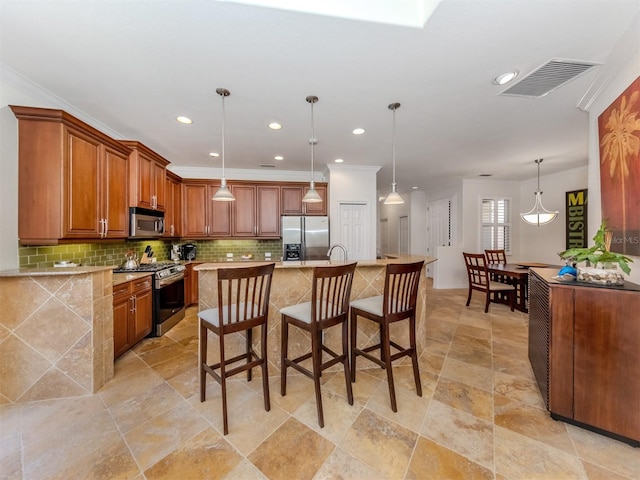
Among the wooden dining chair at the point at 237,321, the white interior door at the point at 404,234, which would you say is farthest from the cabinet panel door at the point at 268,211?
the white interior door at the point at 404,234

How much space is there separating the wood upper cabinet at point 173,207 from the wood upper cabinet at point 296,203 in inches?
72.4

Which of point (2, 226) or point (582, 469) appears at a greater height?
point (2, 226)

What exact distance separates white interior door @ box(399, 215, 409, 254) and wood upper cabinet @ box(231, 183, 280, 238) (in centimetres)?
476

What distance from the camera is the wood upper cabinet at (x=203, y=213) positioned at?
4.70 metres

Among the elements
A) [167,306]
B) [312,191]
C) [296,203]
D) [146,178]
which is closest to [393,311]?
[312,191]

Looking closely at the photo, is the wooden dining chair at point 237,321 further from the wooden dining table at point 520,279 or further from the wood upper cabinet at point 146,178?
the wooden dining table at point 520,279

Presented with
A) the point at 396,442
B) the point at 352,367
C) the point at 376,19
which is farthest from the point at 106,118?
the point at 396,442

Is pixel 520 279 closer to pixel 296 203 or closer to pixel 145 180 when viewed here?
pixel 296 203

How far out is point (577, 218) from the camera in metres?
5.11

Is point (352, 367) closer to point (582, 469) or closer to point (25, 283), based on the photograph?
point (582, 469)

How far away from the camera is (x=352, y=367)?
7.51 feet

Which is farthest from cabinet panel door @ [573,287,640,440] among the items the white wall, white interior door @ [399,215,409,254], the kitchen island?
white interior door @ [399,215,409,254]

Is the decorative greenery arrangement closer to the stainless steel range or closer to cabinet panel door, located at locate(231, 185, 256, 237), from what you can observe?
the stainless steel range

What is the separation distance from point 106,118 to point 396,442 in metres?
4.18
